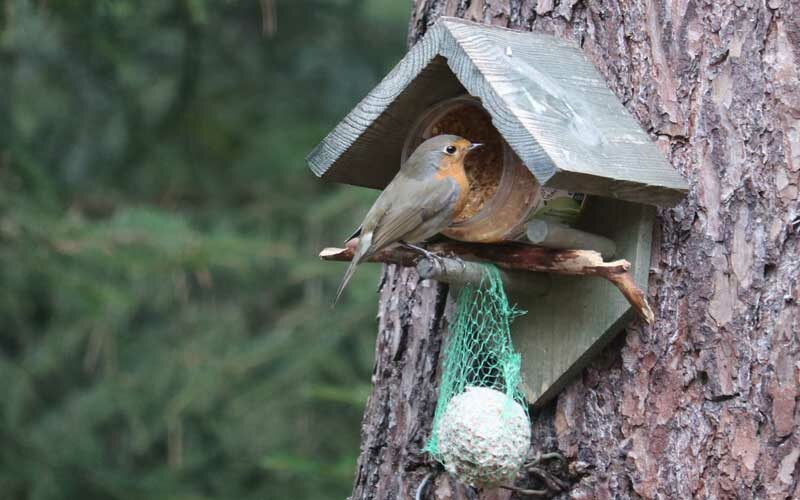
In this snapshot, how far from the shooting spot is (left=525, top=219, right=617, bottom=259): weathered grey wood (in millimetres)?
2574

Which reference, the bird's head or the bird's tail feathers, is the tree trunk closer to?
the bird's head

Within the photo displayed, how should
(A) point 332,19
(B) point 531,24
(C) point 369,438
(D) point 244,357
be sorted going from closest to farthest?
(B) point 531,24, (C) point 369,438, (D) point 244,357, (A) point 332,19

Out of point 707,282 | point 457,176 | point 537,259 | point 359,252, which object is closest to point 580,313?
point 537,259

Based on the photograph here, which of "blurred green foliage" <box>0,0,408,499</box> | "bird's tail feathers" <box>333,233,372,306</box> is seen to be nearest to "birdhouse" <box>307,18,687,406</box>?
"bird's tail feathers" <box>333,233,372,306</box>

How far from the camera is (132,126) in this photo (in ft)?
21.5

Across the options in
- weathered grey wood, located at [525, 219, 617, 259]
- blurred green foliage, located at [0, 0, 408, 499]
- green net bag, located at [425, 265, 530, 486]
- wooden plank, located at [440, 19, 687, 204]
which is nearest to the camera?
wooden plank, located at [440, 19, 687, 204]

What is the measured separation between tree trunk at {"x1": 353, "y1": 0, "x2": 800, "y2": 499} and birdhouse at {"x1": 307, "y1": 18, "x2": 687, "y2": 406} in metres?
0.08

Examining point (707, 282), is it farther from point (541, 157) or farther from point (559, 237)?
point (541, 157)

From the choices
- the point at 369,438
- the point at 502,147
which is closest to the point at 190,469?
the point at 369,438

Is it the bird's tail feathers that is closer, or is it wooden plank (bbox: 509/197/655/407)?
wooden plank (bbox: 509/197/655/407)

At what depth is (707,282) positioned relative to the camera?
2.55m

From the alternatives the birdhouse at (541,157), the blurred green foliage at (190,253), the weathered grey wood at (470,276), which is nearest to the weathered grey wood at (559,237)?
the birdhouse at (541,157)

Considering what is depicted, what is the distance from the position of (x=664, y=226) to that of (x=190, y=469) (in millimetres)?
4361

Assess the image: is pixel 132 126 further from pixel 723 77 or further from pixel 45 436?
pixel 723 77
